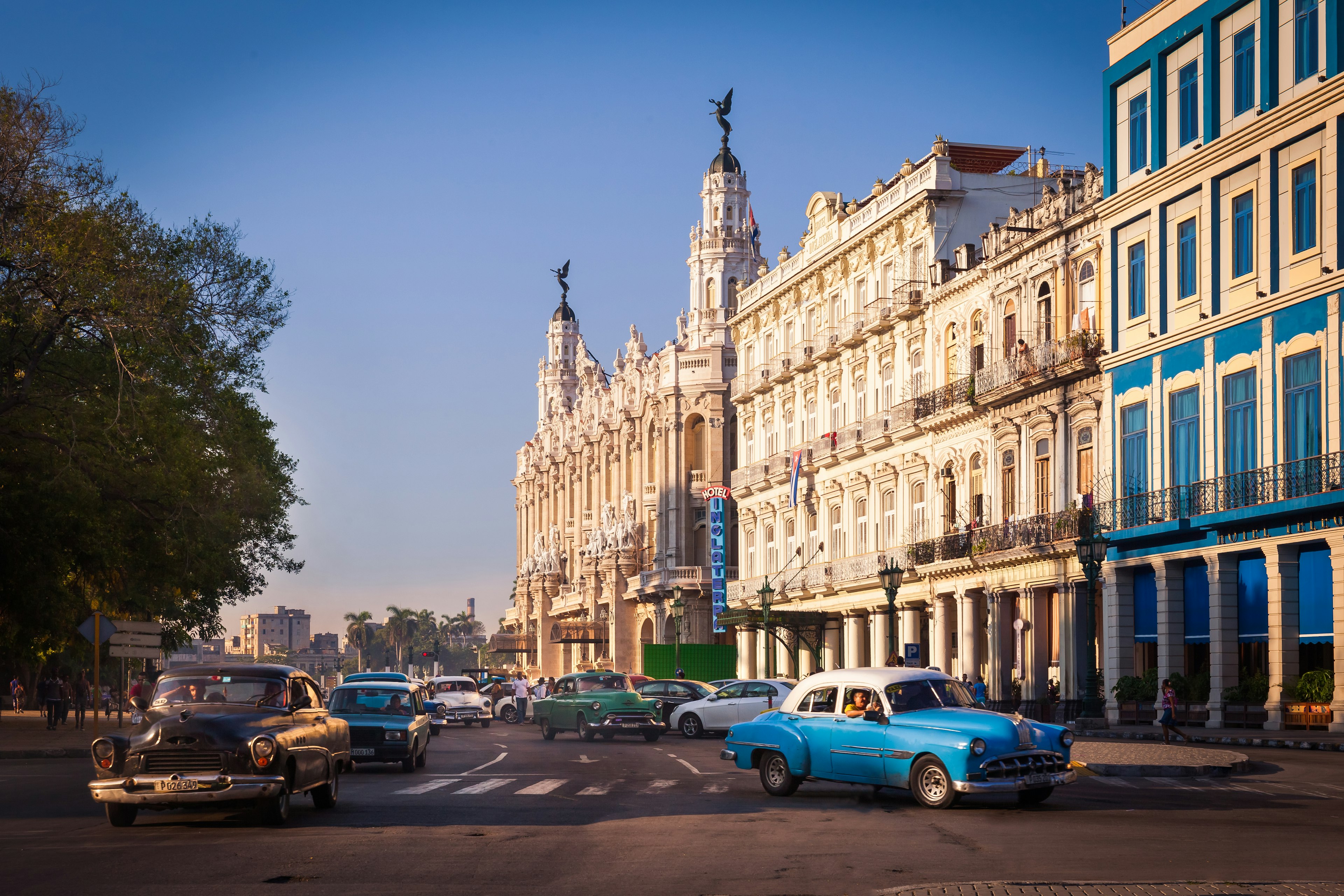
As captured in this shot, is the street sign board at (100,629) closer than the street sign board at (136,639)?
Yes

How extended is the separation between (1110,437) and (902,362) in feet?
46.5

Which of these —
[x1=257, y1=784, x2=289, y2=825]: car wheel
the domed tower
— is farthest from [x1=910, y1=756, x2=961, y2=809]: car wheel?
the domed tower

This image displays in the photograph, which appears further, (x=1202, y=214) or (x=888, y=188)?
(x=888, y=188)

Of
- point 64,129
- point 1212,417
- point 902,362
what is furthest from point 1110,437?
point 64,129

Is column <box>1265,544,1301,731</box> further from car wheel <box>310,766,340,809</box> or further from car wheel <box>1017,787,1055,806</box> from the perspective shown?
car wheel <box>310,766,340,809</box>

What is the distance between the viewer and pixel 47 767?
2730 cm

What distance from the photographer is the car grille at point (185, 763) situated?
1554 centimetres

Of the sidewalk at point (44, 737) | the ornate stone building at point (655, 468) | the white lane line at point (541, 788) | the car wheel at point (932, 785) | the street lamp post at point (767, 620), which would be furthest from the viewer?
the ornate stone building at point (655, 468)

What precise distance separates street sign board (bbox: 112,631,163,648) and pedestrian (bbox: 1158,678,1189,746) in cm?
2113

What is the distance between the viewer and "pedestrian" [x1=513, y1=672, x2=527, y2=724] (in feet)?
179

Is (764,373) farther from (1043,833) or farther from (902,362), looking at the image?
(1043,833)

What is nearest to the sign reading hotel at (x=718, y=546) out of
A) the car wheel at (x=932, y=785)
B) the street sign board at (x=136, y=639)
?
the street sign board at (x=136, y=639)

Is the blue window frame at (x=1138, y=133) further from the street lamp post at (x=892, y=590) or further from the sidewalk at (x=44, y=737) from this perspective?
the sidewalk at (x=44, y=737)

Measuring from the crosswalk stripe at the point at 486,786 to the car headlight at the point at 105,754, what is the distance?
18.2ft
